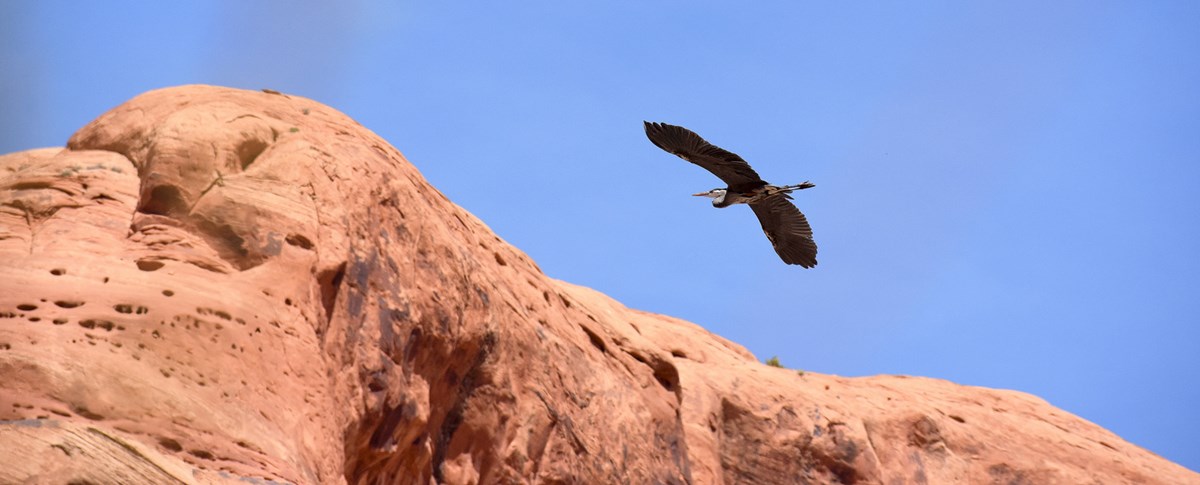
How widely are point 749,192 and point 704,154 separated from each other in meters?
1.71

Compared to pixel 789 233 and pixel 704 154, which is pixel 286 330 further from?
pixel 789 233

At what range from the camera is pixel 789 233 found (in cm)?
2248

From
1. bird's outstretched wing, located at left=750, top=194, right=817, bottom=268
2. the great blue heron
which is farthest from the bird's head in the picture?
bird's outstretched wing, located at left=750, top=194, right=817, bottom=268

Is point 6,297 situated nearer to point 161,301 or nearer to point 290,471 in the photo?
point 161,301

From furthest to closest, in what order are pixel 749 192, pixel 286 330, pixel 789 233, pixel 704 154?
pixel 789 233 → pixel 749 192 → pixel 704 154 → pixel 286 330

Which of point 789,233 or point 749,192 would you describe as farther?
point 789,233

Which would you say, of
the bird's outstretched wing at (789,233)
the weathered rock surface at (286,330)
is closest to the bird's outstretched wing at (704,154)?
the bird's outstretched wing at (789,233)

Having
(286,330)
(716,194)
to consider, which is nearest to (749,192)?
(716,194)

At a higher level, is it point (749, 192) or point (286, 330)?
point (749, 192)

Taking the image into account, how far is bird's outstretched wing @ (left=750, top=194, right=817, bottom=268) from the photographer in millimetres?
22172

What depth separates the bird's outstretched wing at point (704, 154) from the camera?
61.1ft

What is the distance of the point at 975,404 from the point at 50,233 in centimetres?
2139

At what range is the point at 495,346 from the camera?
19016 mm

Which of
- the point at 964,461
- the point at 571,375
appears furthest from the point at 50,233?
the point at 964,461
